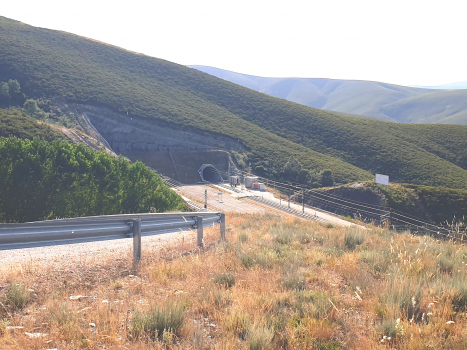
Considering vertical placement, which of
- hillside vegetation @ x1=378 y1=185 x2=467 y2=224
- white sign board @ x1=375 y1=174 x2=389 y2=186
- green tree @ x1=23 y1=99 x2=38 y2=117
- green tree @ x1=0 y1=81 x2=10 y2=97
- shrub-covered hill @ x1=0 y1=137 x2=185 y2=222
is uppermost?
green tree @ x1=0 y1=81 x2=10 y2=97

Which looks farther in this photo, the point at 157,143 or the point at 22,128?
the point at 157,143

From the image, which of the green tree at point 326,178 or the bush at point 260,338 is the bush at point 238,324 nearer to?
the bush at point 260,338

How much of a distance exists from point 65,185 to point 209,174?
4397 cm

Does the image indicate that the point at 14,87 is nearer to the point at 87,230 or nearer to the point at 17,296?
the point at 87,230

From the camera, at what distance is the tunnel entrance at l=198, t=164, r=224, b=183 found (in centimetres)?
5797

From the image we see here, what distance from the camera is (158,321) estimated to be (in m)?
3.69

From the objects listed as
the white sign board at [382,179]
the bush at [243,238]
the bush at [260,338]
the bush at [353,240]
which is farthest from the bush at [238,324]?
the white sign board at [382,179]

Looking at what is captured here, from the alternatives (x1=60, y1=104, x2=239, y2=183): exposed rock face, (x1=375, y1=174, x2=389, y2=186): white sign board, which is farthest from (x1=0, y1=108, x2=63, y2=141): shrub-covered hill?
(x1=375, y1=174, x2=389, y2=186): white sign board

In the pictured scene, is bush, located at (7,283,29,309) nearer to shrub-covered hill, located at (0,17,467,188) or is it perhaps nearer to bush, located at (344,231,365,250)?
bush, located at (344,231,365,250)

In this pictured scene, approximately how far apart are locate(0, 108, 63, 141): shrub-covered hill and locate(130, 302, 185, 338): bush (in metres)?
34.2

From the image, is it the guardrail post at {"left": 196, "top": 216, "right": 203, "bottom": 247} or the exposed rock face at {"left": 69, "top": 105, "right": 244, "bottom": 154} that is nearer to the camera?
the guardrail post at {"left": 196, "top": 216, "right": 203, "bottom": 247}

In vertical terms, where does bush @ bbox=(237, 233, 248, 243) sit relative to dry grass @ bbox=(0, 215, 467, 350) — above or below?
below

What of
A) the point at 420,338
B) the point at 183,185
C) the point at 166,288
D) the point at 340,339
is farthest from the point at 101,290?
the point at 183,185

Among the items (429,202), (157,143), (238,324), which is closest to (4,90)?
(157,143)
